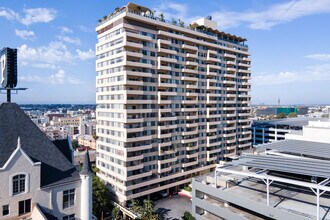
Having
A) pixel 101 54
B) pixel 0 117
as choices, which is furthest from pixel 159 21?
pixel 0 117

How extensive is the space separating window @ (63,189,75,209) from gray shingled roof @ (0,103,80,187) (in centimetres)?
143

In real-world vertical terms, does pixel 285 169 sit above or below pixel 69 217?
above

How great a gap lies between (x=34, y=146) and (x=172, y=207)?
35.3 m

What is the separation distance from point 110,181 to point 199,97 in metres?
32.0

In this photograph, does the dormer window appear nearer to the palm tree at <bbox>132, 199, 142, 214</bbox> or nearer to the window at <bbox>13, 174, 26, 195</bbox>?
the window at <bbox>13, 174, 26, 195</bbox>

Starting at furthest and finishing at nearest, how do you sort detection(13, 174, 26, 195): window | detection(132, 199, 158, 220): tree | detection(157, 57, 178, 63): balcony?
detection(157, 57, 178, 63): balcony < detection(132, 199, 158, 220): tree < detection(13, 174, 26, 195): window

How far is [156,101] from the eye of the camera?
57.5 meters

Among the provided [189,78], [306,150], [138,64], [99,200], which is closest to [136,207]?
[99,200]

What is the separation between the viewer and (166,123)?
59.5 meters

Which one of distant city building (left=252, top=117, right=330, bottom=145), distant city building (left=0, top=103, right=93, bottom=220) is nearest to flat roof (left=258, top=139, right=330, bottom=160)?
distant city building (left=0, top=103, right=93, bottom=220)

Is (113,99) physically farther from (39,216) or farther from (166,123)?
(39,216)

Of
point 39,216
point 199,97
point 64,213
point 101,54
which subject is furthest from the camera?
point 199,97

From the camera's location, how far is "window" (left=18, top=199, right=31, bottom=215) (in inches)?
1015

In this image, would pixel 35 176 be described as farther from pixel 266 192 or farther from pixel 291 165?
pixel 291 165
